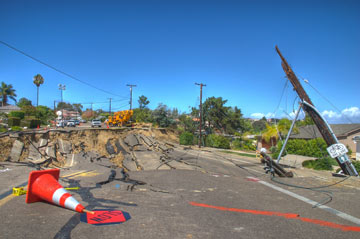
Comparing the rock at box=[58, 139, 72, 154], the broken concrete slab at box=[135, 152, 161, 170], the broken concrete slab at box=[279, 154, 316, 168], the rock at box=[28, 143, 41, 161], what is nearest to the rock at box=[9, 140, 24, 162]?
the rock at box=[28, 143, 41, 161]

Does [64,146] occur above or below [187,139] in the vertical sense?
below

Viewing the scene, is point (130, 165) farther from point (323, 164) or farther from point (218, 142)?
point (218, 142)

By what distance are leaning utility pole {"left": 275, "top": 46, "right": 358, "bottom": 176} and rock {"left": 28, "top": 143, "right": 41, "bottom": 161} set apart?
18.1 m

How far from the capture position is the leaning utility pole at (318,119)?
12.7 meters

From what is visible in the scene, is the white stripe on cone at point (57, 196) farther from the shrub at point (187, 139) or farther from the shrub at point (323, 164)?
the shrub at point (187, 139)

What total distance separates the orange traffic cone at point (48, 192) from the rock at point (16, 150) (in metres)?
14.0

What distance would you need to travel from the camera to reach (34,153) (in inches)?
709

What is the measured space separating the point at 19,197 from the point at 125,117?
34.4m

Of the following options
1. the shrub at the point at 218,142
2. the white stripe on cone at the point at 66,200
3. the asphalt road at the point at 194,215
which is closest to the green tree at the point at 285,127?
the shrub at the point at 218,142

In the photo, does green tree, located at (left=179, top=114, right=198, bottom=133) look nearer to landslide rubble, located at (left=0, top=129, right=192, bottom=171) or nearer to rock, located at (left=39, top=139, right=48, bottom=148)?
landslide rubble, located at (left=0, top=129, right=192, bottom=171)

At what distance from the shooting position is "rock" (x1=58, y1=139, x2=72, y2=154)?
66.8 ft

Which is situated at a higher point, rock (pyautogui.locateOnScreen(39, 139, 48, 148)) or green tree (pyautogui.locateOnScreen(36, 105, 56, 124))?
green tree (pyautogui.locateOnScreen(36, 105, 56, 124))

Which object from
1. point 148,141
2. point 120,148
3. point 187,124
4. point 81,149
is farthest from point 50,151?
point 187,124

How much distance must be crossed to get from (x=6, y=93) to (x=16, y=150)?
67.7 metres
